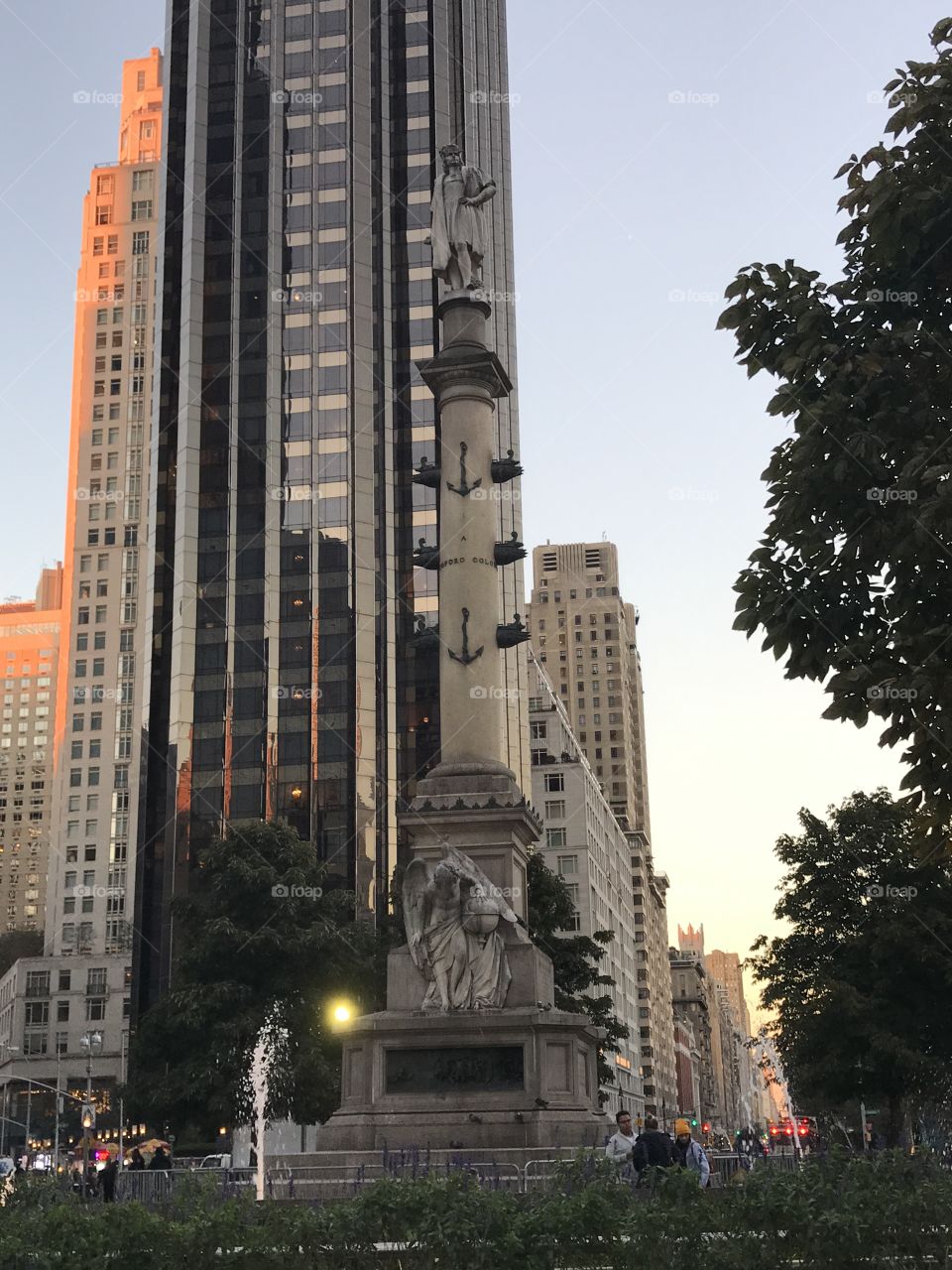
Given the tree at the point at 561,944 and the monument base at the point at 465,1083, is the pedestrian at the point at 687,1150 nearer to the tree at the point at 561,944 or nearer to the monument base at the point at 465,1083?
the monument base at the point at 465,1083

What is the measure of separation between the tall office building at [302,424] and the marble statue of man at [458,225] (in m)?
70.1

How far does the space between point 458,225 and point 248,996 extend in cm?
2466

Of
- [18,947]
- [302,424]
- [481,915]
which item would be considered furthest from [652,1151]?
[18,947]

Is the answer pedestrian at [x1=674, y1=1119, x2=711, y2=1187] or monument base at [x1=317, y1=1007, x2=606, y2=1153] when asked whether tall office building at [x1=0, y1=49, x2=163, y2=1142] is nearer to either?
monument base at [x1=317, y1=1007, x2=606, y2=1153]

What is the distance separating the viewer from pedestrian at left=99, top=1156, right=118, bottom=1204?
69.5 feet

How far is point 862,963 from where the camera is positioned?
42.2m

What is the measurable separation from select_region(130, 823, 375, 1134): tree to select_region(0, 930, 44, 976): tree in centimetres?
11345

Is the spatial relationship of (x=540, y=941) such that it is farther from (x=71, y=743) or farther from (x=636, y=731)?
(x=636, y=731)

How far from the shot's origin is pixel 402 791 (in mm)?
99750

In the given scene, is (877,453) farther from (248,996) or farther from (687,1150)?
(248,996)

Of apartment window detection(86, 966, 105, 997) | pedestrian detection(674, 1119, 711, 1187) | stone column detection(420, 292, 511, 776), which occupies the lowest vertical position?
pedestrian detection(674, 1119, 711, 1187)

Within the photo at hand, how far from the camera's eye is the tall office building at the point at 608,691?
156875 mm

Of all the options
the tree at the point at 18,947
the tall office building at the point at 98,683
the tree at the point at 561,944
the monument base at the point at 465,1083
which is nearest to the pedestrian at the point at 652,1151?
the monument base at the point at 465,1083

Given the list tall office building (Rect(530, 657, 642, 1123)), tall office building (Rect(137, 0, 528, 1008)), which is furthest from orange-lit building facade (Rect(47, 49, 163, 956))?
tall office building (Rect(530, 657, 642, 1123))
